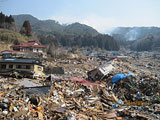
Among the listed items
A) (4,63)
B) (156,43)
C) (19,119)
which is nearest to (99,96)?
(19,119)

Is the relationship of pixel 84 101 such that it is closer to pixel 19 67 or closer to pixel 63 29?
pixel 19 67

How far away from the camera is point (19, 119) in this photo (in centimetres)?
590

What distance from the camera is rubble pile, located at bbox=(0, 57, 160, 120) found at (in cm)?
671

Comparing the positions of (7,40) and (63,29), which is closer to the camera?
(7,40)

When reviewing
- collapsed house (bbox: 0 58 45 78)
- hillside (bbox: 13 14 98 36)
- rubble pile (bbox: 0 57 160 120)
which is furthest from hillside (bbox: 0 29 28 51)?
hillside (bbox: 13 14 98 36)

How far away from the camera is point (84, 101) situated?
8945 mm

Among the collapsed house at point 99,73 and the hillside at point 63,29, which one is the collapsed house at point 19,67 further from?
the hillside at point 63,29

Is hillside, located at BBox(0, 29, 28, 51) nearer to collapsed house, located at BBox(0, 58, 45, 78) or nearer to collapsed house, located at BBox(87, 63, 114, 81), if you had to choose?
collapsed house, located at BBox(0, 58, 45, 78)

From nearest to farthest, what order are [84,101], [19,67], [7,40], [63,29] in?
1. [84,101]
2. [19,67]
3. [7,40]
4. [63,29]

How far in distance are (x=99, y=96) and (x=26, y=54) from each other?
2462 centimetres

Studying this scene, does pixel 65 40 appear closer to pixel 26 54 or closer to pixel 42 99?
pixel 26 54

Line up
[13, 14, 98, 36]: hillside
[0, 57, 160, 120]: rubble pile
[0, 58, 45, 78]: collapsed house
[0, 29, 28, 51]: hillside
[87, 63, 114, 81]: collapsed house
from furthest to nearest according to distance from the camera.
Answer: [13, 14, 98, 36]: hillside → [0, 29, 28, 51]: hillside → [0, 58, 45, 78]: collapsed house → [87, 63, 114, 81]: collapsed house → [0, 57, 160, 120]: rubble pile

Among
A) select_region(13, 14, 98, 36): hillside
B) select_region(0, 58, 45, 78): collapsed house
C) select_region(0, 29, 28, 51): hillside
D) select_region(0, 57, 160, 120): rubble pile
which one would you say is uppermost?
select_region(13, 14, 98, 36): hillside

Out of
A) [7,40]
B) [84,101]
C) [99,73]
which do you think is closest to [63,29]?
[7,40]
